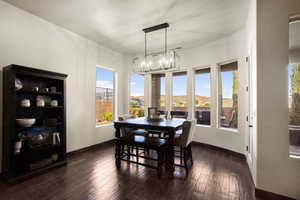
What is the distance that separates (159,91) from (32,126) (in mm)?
3650

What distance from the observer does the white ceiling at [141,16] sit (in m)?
2.50

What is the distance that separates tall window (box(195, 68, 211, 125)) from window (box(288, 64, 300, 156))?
2.32 metres

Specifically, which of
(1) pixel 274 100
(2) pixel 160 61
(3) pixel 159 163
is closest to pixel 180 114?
(2) pixel 160 61

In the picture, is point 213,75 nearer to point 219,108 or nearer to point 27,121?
point 219,108

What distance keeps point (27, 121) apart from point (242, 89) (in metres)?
4.48

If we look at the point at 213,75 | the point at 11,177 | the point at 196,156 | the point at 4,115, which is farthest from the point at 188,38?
the point at 11,177

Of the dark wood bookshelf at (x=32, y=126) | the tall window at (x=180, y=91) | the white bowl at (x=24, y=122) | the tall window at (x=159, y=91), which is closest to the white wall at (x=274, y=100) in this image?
the tall window at (x=180, y=91)

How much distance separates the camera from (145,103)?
17.2 feet

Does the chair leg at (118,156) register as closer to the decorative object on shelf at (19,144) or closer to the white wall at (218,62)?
the decorative object on shelf at (19,144)

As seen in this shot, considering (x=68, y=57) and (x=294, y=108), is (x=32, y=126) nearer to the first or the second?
(x=68, y=57)

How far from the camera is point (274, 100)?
192 centimetres

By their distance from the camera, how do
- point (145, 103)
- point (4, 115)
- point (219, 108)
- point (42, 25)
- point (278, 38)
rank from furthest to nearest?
point (145, 103)
point (219, 108)
point (42, 25)
point (4, 115)
point (278, 38)

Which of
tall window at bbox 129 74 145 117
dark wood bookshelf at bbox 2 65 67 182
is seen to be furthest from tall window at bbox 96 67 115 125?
dark wood bookshelf at bbox 2 65 67 182

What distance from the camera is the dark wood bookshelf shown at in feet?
7.57
